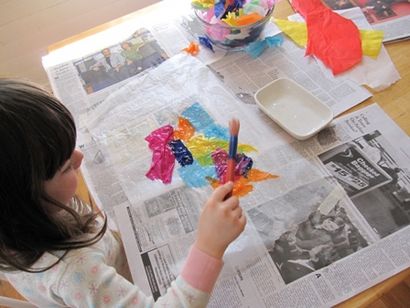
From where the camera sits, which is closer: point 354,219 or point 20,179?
point 20,179

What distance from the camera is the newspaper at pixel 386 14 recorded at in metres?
0.82

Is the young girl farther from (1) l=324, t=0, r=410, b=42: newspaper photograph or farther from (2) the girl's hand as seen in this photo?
(1) l=324, t=0, r=410, b=42: newspaper photograph

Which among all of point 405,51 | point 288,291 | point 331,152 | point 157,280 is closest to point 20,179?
point 157,280

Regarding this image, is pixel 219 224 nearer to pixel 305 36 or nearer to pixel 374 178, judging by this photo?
pixel 374 178

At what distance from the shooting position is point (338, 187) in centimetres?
63

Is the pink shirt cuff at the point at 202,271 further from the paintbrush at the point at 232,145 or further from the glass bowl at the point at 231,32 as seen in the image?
the glass bowl at the point at 231,32

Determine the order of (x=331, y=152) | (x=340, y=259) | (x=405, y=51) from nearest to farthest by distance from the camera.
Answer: (x=340, y=259), (x=331, y=152), (x=405, y=51)

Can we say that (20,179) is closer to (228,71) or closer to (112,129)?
(112,129)

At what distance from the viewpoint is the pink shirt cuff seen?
0.53m

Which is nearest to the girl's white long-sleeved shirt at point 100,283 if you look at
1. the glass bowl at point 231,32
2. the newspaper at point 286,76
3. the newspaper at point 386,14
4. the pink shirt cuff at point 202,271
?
the pink shirt cuff at point 202,271

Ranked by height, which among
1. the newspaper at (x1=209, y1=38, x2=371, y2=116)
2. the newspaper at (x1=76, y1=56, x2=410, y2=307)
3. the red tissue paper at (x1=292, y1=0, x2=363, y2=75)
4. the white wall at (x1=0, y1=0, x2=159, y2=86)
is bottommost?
the white wall at (x1=0, y1=0, x2=159, y2=86)

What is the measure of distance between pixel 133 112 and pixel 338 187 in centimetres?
40

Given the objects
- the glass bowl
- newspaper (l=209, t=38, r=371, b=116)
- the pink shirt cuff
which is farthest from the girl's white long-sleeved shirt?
the glass bowl

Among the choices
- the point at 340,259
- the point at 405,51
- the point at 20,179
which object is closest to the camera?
the point at 20,179
